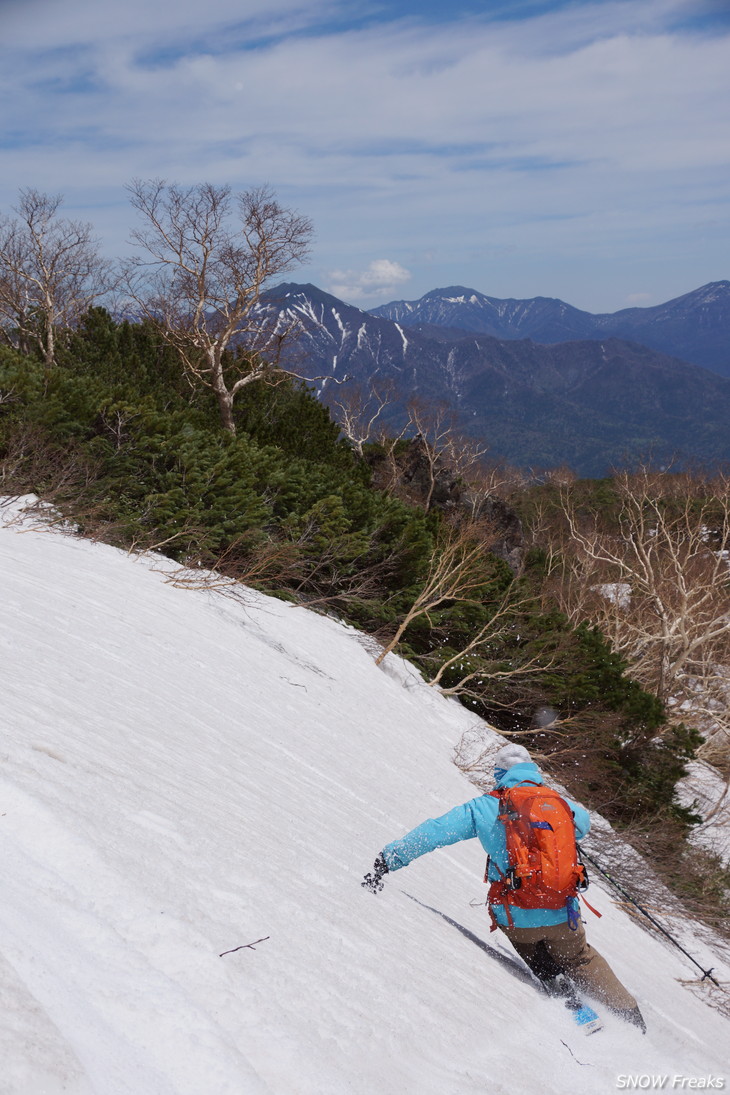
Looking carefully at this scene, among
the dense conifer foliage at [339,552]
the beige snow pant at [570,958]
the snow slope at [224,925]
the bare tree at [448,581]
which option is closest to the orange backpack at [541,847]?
the beige snow pant at [570,958]

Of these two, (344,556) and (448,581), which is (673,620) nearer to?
(448,581)

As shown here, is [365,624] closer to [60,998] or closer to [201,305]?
[201,305]

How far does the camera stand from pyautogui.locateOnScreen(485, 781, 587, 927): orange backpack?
3332mm

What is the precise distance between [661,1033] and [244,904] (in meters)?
2.73

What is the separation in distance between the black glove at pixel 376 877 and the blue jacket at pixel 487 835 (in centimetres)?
3

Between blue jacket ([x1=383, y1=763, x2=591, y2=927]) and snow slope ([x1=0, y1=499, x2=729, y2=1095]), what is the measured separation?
281 millimetres

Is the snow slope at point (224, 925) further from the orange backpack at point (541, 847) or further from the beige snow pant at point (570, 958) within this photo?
the orange backpack at point (541, 847)

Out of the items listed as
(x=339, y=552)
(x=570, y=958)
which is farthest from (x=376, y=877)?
(x=339, y=552)

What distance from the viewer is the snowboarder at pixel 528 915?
3525 millimetres

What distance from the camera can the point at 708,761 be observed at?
17.5 meters

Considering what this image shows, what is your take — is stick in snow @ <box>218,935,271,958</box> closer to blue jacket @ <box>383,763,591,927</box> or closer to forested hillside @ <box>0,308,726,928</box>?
blue jacket @ <box>383,763,591,927</box>

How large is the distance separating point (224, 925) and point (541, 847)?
1.56m

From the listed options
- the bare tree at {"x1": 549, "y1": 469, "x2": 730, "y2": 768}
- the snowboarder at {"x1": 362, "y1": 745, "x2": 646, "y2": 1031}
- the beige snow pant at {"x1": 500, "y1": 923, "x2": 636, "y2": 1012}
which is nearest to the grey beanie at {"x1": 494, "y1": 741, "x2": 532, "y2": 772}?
the snowboarder at {"x1": 362, "y1": 745, "x2": 646, "y2": 1031}

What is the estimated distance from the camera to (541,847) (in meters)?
3.33
